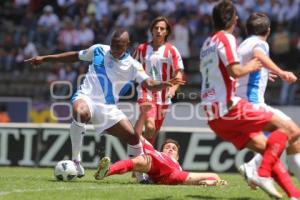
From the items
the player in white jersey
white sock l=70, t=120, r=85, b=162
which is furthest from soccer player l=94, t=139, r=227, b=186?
white sock l=70, t=120, r=85, b=162

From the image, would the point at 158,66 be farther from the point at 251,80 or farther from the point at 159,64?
the point at 251,80

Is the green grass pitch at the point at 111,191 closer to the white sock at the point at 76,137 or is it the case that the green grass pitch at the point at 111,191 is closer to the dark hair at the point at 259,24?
the white sock at the point at 76,137

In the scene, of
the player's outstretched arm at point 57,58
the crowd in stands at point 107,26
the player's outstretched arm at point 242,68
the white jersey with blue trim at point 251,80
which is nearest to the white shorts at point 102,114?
the player's outstretched arm at point 57,58

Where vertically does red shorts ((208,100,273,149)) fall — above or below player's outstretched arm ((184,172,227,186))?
above

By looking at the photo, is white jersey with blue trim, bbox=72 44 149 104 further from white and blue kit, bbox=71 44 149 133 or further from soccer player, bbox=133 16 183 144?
soccer player, bbox=133 16 183 144

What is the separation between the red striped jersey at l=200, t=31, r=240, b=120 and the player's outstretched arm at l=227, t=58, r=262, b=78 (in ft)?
0.34

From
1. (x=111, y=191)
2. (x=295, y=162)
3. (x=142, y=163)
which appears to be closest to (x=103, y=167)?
(x=142, y=163)

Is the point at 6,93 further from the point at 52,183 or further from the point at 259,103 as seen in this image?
the point at 259,103

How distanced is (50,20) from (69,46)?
1918 millimetres

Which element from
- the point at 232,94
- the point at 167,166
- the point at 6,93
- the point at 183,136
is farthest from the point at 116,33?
the point at 6,93

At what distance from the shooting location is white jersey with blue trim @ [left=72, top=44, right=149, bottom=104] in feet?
37.9

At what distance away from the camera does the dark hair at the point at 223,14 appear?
900 cm

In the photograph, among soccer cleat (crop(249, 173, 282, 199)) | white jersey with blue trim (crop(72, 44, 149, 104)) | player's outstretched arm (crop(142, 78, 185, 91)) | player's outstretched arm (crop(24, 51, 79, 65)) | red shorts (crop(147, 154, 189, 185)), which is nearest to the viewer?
soccer cleat (crop(249, 173, 282, 199))

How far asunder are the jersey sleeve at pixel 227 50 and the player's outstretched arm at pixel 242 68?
0.20 feet
